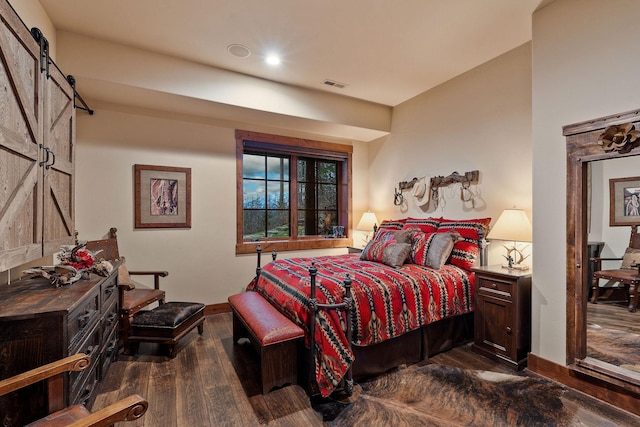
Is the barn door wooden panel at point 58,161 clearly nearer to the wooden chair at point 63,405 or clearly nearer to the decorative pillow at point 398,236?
the wooden chair at point 63,405

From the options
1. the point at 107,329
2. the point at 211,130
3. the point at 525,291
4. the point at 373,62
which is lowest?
the point at 107,329

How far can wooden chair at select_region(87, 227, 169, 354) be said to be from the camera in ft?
8.98

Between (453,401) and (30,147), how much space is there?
306cm

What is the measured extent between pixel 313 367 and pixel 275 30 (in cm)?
279

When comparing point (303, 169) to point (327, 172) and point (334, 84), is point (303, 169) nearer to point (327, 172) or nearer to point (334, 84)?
point (327, 172)

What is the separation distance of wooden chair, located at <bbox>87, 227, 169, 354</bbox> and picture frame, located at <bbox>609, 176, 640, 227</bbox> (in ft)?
12.5

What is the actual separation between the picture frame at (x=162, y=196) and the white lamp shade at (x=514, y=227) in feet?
11.3

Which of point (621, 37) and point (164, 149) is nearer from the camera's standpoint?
point (621, 37)

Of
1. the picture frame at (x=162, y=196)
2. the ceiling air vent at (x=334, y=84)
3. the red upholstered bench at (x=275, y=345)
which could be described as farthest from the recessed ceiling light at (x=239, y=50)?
the red upholstered bench at (x=275, y=345)

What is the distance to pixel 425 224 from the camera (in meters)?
3.69

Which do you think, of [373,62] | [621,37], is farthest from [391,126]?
[621,37]

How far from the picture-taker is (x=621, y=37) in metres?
2.00

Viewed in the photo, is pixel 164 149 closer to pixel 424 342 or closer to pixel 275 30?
pixel 275 30

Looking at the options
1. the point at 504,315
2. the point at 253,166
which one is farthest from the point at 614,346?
the point at 253,166
